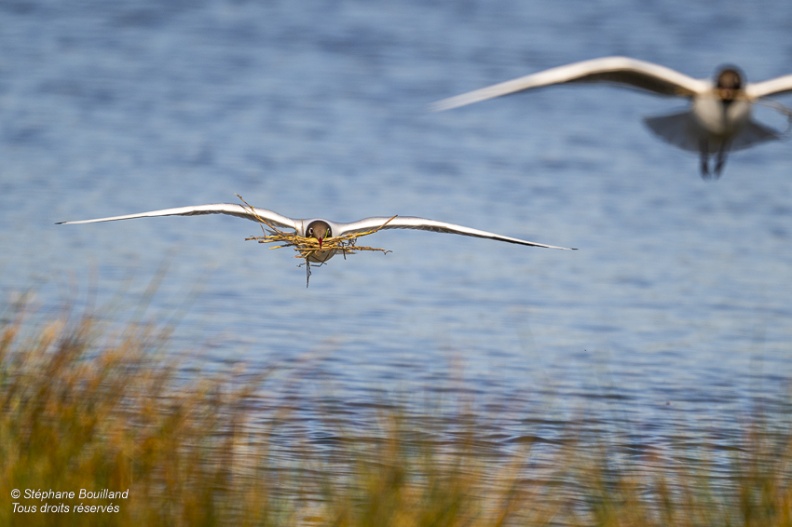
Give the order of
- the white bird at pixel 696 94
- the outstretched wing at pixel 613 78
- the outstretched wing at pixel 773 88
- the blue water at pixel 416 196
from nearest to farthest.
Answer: the outstretched wing at pixel 613 78, the white bird at pixel 696 94, the outstretched wing at pixel 773 88, the blue water at pixel 416 196

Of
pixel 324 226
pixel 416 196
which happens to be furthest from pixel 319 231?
pixel 416 196

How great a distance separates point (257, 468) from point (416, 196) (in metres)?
9.32

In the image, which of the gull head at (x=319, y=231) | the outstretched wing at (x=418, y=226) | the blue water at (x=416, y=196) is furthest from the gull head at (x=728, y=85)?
the gull head at (x=319, y=231)

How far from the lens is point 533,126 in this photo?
722 inches

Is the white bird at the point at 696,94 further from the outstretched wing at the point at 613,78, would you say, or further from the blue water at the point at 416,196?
the blue water at the point at 416,196

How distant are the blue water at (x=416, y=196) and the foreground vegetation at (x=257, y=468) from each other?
27.1 inches

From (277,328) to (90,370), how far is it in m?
3.47

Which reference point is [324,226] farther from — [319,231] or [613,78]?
[613,78]

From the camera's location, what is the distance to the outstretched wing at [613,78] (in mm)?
5574

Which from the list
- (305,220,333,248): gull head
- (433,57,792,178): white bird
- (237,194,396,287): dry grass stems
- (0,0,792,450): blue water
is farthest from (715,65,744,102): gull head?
(305,220,333,248): gull head

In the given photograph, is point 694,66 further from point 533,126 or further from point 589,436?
point 589,436

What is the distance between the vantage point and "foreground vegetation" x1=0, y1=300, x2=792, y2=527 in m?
4.63

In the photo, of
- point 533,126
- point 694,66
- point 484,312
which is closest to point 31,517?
point 484,312

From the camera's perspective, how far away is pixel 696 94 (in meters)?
6.50
